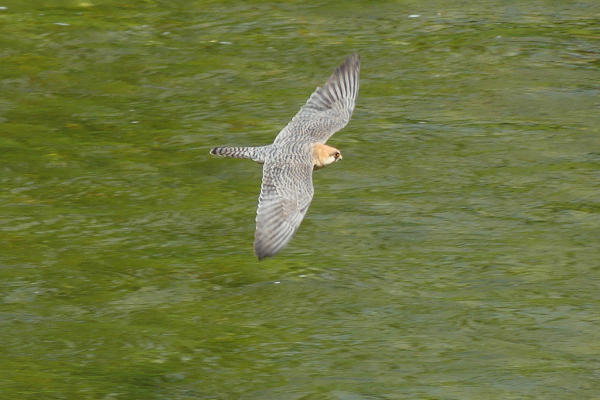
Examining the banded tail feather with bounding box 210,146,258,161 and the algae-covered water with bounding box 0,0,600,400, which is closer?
the algae-covered water with bounding box 0,0,600,400

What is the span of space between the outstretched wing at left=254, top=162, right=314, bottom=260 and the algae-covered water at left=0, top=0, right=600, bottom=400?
1149 millimetres

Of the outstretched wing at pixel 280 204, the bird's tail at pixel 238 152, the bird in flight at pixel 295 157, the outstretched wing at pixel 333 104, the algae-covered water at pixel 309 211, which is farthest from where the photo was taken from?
the outstretched wing at pixel 333 104

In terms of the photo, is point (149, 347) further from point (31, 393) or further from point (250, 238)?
point (250, 238)

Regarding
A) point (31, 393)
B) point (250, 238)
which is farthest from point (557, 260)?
point (31, 393)

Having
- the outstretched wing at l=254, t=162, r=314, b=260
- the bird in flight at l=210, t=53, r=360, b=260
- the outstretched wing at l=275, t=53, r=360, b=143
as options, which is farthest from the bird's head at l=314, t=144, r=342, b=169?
the outstretched wing at l=275, t=53, r=360, b=143

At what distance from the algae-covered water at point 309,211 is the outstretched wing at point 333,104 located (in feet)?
4.00

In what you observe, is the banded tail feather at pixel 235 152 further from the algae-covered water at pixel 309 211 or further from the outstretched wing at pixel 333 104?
the algae-covered water at pixel 309 211

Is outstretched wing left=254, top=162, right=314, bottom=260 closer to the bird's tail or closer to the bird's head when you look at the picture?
the bird's tail

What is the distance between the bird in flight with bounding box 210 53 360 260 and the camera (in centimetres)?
790

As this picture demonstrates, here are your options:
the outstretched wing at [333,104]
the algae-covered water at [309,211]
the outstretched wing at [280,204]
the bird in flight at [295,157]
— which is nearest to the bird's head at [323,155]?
the bird in flight at [295,157]

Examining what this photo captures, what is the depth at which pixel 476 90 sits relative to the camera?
13930 millimetres

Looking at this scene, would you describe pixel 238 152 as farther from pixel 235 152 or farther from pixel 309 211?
pixel 309 211

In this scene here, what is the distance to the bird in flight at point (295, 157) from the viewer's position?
790cm

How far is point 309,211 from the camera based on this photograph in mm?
11023
